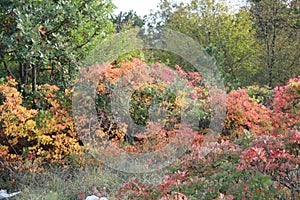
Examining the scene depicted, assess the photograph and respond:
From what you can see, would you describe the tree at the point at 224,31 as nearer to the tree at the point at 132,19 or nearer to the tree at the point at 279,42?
the tree at the point at 279,42

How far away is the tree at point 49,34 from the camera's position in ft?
15.1

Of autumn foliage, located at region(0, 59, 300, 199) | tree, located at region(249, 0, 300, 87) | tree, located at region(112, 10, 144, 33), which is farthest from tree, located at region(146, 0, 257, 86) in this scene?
autumn foliage, located at region(0, 59, 300, 199)

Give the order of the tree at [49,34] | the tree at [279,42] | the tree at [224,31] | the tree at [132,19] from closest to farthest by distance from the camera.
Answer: the tree at [49,34], the tree at [279,42], the tree at [224,31], the tree at [132,19]

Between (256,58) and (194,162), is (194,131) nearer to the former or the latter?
(194,162)

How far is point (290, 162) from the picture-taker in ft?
7.20

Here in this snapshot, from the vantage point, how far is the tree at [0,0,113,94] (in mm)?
4617

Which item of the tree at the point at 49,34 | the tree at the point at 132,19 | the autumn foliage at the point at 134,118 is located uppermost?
the tree at the point at 132,19

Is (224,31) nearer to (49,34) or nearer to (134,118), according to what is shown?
(134,118)

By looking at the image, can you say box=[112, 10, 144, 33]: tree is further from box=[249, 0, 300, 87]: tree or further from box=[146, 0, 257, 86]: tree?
box=[249, 0, 300, 87]: tree

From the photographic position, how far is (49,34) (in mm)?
5203

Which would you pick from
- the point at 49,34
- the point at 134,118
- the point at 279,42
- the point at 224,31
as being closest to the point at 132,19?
the point at 224,31

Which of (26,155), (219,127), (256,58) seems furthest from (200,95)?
(256,58)

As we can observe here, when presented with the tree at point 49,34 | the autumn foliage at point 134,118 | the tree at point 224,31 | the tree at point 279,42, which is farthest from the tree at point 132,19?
the autumn foliage at point 134,118

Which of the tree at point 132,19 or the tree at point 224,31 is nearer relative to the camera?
the tree at point 224,31
